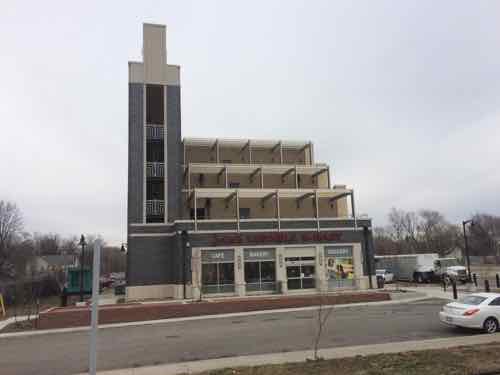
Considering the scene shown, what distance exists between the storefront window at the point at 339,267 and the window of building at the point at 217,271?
8233 millimetres

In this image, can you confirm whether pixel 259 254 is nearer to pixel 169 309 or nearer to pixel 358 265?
pixel 358 265

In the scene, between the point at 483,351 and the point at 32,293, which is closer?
the point at 483,351

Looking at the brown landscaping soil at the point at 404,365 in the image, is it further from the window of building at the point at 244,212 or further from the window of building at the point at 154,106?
the window of building at the point at 154,106

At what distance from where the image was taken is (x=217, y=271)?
33625 millimetres

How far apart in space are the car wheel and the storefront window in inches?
806

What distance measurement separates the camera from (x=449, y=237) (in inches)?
4419

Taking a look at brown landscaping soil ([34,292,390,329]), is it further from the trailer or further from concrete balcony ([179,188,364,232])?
the trailer

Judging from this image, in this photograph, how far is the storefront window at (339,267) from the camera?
3550cm

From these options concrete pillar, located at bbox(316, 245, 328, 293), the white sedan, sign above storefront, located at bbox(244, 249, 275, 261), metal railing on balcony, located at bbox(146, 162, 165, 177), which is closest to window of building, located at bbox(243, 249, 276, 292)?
sign above storefront, located at bbox(244, 249, 275, 261)

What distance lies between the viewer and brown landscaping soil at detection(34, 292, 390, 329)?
21.9m

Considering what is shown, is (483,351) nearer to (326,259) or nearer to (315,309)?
(315,309)

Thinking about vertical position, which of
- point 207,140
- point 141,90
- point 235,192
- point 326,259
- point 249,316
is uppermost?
point 141,90

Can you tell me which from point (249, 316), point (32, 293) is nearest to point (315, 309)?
point (249, 316)

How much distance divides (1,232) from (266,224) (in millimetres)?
59970
